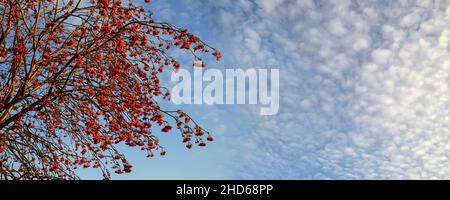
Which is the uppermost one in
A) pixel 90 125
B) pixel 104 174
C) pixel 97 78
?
pixel 97 78

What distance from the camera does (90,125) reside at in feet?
36.7

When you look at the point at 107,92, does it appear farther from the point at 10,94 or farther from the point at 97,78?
the point at 10,94

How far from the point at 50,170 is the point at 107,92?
10.9ft
